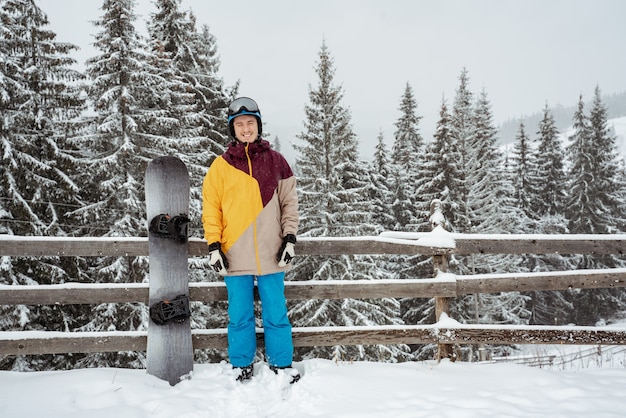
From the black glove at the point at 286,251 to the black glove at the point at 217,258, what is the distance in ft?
1.69

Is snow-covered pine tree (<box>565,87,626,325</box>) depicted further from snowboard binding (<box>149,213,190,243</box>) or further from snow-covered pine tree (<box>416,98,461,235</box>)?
snowboard binding (<box>149,213,190,243</box>)

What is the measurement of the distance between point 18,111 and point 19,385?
12212mm

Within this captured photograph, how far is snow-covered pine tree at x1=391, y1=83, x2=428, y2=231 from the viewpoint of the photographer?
2620 cm

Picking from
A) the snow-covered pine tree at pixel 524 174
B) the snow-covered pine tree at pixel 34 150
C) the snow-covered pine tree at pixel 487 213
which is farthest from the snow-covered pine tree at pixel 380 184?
the snow-covered pine tree at pixel 34 150

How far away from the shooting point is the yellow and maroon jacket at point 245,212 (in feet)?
11.5

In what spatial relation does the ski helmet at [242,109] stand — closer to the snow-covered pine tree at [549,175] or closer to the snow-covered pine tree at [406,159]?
the snow-covered pine tree at [406,159]

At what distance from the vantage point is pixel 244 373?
356 cm

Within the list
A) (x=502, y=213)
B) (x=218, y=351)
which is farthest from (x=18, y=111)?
(x=502, y=213)

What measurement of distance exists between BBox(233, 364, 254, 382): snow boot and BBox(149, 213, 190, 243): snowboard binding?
1405 millimetres

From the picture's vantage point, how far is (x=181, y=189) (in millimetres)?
3756

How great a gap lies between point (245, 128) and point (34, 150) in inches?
482

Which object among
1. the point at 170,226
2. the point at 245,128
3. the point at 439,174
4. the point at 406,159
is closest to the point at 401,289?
the point at 245,128

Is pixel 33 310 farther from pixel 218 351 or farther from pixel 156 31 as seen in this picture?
pixel 156 31

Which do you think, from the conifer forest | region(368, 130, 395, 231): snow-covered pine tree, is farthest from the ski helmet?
region(368, 130, 395, 231): snow-covered pine tree
